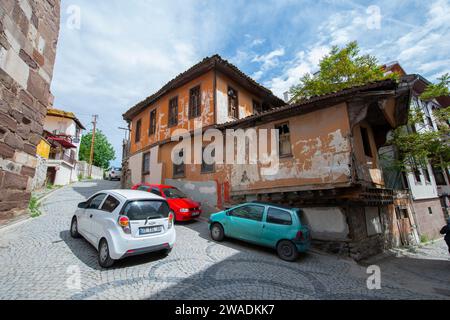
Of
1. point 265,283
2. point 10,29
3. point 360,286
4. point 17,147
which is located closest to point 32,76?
point 10,29

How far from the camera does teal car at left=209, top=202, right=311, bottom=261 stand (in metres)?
6.10

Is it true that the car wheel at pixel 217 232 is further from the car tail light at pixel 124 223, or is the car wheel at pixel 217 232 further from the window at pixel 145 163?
the window at pixel 145 163

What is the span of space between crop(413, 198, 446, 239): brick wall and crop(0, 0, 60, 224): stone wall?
64.4ft

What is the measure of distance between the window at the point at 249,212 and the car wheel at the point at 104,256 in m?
4.04

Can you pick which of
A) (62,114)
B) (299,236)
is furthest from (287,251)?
(62,114)

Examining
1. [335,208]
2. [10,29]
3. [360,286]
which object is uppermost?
[10,29]

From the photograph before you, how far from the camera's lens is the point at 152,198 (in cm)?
513

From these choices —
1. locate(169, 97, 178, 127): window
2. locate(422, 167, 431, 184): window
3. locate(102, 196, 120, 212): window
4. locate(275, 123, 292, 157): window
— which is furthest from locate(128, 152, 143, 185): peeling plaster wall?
locate(422, 167, 431, 184): window

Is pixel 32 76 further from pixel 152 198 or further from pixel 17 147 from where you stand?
pixel 152 198

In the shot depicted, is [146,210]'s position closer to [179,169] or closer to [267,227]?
[267,227]

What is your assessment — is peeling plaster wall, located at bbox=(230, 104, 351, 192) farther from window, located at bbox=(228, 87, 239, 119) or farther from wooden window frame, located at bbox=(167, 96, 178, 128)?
wooden window frame, located at bbox=(167, 96, 178, 128)
